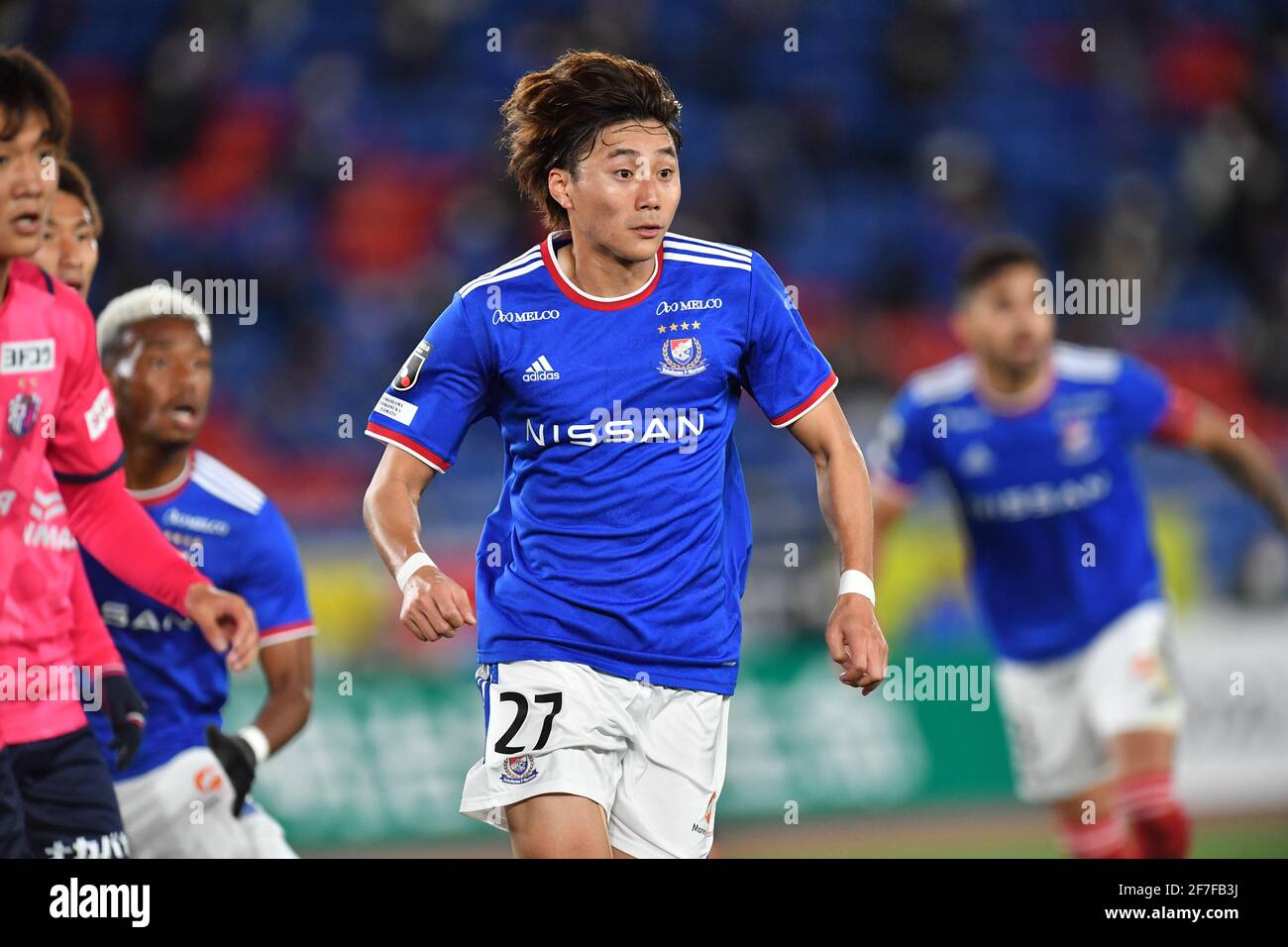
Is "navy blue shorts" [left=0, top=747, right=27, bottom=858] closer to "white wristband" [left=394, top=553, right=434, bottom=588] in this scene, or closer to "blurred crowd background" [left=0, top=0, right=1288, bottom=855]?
"white wristband" [left=394, top=553, right=434, bottom=588]

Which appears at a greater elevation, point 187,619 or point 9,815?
point 187,619

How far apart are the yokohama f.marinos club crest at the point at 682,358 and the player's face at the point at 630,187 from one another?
23 cm

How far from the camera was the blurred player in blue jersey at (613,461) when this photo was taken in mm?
4113

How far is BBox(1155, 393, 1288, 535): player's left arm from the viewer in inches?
262

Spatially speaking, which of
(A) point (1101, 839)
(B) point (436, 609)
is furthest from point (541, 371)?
(A) point (1101, 839)

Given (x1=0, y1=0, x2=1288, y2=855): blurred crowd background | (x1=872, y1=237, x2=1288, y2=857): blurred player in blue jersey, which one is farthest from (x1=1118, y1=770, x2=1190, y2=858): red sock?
(x1=0, y1=0, x2=1288, y2=855): blurred crowd background

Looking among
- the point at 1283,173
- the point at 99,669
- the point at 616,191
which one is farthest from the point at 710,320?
the point at 1283,173

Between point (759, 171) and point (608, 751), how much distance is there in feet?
31.6

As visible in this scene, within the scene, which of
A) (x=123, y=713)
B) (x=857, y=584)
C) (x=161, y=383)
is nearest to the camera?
(x=857, y=584)

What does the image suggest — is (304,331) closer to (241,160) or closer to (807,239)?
(241,160)

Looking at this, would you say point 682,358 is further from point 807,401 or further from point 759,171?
point 759,171

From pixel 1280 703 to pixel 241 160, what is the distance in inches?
317

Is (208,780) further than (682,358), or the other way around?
(208,780)

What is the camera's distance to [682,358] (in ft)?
13.8
